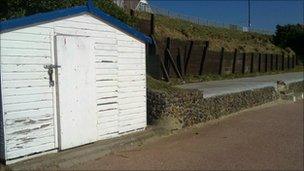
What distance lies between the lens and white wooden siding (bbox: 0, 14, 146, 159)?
302 inches

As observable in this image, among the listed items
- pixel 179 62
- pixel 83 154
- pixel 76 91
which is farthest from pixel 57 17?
pixel 179 62

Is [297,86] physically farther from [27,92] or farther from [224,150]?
[27,92]

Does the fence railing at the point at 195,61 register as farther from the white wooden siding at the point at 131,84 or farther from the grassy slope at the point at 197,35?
the white wooden siding at the point at 131,84

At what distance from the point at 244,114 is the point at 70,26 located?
8182 millimetres

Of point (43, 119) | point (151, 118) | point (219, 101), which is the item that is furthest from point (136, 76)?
point (219, 101)

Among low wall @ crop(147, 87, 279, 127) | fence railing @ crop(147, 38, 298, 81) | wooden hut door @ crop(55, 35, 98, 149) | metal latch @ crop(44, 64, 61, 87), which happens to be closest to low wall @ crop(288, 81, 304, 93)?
fence railing @ crop(147, 38, 298, 81)

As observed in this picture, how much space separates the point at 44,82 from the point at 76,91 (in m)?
0.69

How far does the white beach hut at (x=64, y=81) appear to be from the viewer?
7.70 metres

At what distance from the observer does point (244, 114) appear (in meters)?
15.6

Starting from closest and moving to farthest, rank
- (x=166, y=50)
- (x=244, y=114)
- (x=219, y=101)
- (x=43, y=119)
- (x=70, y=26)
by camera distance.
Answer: (x=43, y=119) → (x=70, y=26) → (x=219, y=101) → (x=244, y=114) → (x=166, y=50)

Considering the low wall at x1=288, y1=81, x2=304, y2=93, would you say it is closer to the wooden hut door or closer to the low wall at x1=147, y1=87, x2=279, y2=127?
the low wall at x1=147, y1=87, x2=279, y2=127

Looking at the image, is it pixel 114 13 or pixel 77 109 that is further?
pixel 114 13

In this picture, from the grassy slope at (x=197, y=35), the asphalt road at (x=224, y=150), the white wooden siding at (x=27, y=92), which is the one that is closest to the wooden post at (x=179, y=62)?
the grassy slope at (x=197, y=35)

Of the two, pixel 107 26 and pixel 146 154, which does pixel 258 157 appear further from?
pixel 107 26
